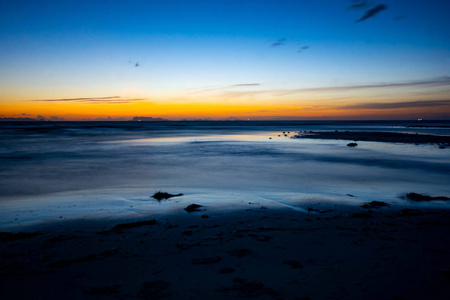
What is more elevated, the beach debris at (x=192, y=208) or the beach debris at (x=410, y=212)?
the beach debris at (x=410, y=212)

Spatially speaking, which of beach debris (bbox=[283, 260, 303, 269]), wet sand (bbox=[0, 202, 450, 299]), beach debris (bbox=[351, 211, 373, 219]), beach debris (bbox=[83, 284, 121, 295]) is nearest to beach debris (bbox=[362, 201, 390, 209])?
beach debris (bbox=[351, 211, 373, 219])

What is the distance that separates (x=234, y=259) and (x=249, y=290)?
85 centimetres

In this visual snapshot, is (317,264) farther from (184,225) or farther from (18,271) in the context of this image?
(18,271)

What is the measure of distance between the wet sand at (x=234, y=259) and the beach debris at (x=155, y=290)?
0.01 m

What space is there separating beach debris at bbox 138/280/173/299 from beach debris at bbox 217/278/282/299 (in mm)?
691

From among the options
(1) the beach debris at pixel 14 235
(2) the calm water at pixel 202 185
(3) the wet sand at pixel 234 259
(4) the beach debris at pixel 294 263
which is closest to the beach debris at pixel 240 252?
(3) the wet sand at pixel 234 259

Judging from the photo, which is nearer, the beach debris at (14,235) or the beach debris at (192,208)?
the beach debris at (14,235)

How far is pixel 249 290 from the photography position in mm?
3666

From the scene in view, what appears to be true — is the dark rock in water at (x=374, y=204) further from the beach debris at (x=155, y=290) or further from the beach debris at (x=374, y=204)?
the beach debris at (x=155, y=290)

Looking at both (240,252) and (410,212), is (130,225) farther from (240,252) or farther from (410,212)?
(410,212)

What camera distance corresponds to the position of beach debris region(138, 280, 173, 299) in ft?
11.7

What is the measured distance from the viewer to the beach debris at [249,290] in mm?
3562

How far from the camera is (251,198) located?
875 cm

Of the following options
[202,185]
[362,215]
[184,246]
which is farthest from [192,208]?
[362,215]
